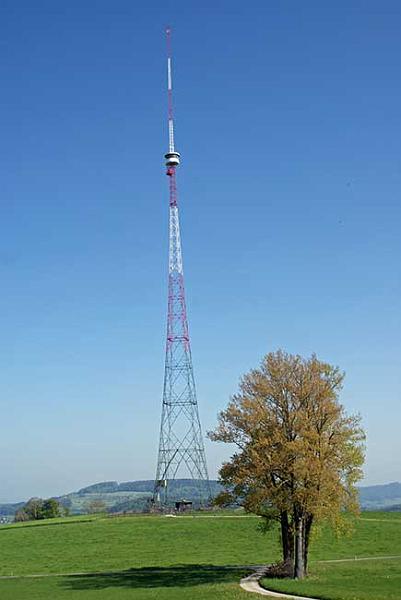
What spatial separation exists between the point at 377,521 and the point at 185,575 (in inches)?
1817

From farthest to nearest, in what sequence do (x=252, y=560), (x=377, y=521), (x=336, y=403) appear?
(x=377, y=521)
(x=252, y=560)
(x=336, y=403)

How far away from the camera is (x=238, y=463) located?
163 feet

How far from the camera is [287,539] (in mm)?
51406

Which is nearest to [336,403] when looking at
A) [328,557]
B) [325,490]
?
[325,490]

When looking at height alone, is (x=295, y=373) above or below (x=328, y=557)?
above

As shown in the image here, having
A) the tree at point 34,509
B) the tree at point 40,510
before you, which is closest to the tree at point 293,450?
the tree at point 40,510

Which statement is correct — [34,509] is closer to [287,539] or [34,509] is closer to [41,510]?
[41,510]

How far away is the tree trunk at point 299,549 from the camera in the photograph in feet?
155

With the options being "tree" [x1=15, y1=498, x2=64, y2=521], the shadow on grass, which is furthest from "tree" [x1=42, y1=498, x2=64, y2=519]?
the shadow on grass

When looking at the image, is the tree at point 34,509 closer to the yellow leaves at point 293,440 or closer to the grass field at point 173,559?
the grass field at point 173,559

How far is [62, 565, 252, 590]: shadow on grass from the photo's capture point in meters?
48.5

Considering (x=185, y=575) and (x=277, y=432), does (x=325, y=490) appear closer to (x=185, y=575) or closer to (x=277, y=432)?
(x=277, y=432)

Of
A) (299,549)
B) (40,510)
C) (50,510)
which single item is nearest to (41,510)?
(40,510)

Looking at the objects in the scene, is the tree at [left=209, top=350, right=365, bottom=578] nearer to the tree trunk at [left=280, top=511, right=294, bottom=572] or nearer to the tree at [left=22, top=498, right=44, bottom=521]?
the tree trunk at [left=280, top=511, right=294, bottom=572]
